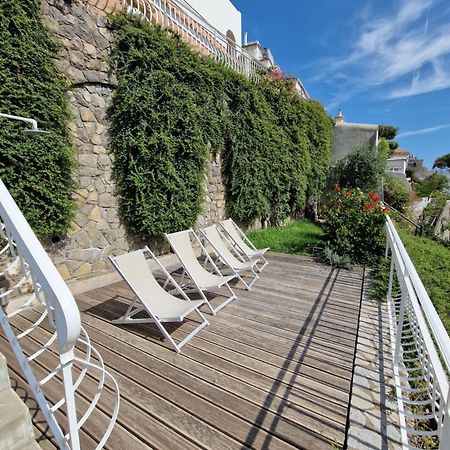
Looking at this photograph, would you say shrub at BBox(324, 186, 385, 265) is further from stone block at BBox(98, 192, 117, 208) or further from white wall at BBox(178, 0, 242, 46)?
white wall at BBox(178, 0, 242, 46)

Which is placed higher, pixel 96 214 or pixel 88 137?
pixel 88 137

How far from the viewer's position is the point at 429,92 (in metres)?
33.7

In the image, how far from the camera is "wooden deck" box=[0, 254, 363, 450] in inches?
72.1

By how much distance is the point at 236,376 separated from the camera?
2.37 metres

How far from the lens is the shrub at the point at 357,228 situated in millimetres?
5684

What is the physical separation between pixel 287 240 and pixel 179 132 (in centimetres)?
404

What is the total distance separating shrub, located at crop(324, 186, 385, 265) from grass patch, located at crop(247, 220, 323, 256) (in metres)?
0.70

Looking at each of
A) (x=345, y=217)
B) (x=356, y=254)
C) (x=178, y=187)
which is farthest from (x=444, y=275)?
(x=178, y=187)

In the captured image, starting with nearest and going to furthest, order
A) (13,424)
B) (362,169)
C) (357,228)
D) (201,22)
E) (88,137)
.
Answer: (13,424)
(88,137)
(357,228)
(201,22)
(362,169)

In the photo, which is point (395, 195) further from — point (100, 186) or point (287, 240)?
point (100, 186)

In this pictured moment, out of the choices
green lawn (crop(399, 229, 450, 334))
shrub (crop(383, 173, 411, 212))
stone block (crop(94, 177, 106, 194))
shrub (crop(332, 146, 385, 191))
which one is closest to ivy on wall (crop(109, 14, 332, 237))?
stone block (crop(94, 177, 106, 194))

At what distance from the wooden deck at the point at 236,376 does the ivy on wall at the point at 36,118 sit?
4.50 ft

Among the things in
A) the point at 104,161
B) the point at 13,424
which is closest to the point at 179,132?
the point at 104,161

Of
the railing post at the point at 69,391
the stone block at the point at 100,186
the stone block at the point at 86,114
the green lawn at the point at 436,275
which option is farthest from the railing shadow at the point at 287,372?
the stone block at the point at 86,114
